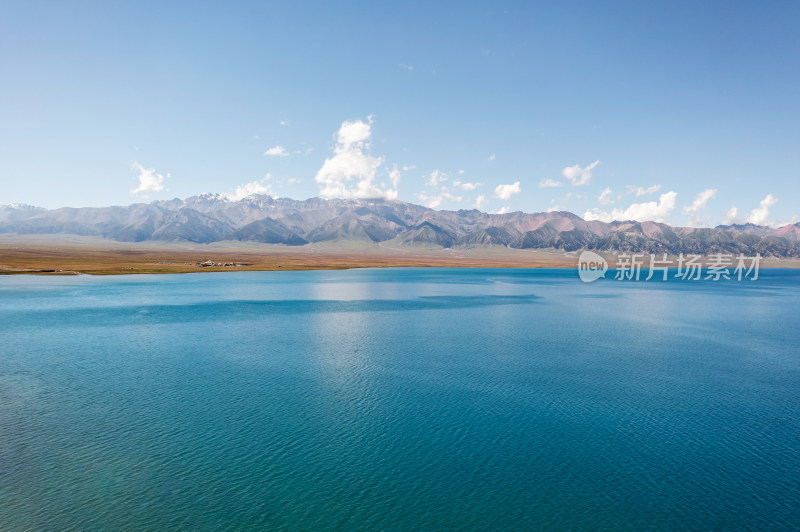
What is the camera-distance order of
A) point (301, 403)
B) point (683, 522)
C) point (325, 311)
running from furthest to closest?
1. point (325, 311)
2. point (301, 403)
3. point (683, 522)

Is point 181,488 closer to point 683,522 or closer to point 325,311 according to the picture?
point 683,522

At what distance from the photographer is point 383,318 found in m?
75.6

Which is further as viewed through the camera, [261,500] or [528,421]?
[528,421]

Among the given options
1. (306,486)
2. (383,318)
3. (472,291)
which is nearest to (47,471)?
(306,486)

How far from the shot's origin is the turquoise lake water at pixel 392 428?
20859 mm

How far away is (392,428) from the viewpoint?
98.1 feet

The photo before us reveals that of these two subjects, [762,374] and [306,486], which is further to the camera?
[762,374]

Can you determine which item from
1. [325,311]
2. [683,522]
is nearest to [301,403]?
[683,522]

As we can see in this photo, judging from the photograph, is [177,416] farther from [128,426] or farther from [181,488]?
[181,488]

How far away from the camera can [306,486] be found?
2269 centimetres

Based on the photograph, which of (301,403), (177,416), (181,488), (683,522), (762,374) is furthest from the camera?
(762,374)

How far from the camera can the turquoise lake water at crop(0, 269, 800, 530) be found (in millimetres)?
20859

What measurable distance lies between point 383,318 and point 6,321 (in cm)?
5722

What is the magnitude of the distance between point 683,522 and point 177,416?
103 feet
